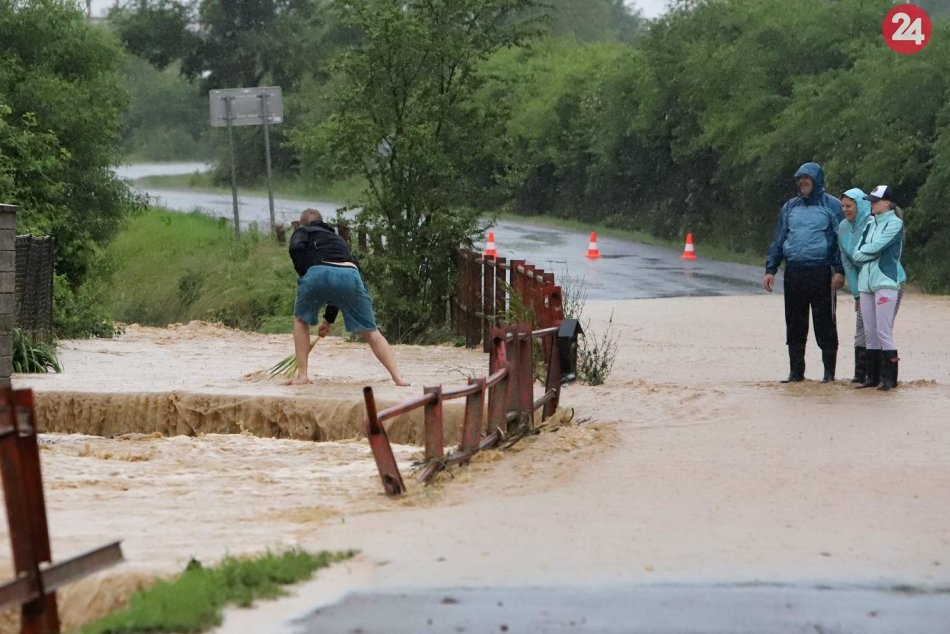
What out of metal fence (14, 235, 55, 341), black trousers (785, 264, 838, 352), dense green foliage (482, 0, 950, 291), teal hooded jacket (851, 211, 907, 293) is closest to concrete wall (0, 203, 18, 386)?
metal fence (14, 235, 55, 341)

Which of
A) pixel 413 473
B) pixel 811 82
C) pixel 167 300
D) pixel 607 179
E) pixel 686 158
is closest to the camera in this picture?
pixel 413 473

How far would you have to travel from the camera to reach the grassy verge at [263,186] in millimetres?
50812

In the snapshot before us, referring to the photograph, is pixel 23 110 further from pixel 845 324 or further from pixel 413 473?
pixel 413 473

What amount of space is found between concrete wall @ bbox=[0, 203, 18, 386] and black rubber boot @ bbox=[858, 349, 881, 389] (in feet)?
21.1

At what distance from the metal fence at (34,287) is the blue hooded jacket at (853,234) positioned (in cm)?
758

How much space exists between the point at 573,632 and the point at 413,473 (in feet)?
11.8

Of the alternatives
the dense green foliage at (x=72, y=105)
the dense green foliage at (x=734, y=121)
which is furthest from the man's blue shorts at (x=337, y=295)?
the dense green foliage at (x=72, y=105)

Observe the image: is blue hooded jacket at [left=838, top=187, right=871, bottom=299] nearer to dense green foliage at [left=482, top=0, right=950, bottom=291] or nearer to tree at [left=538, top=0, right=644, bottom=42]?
dense green foliage at [left=482, top=0, right=950, bottom=291]

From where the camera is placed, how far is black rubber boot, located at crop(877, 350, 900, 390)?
12.3m

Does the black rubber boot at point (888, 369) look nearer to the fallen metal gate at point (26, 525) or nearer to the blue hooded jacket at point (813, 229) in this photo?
the blue hooded jacket at point (813, 229)

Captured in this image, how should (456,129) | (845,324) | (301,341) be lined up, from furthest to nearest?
(845,324) → (456,129) → (301,341)

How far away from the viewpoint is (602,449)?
991cm

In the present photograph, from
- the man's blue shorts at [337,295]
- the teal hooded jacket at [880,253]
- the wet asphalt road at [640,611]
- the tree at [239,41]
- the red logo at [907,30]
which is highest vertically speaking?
the tree at [239,41]

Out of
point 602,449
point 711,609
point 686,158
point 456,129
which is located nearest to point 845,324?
point 456,129
